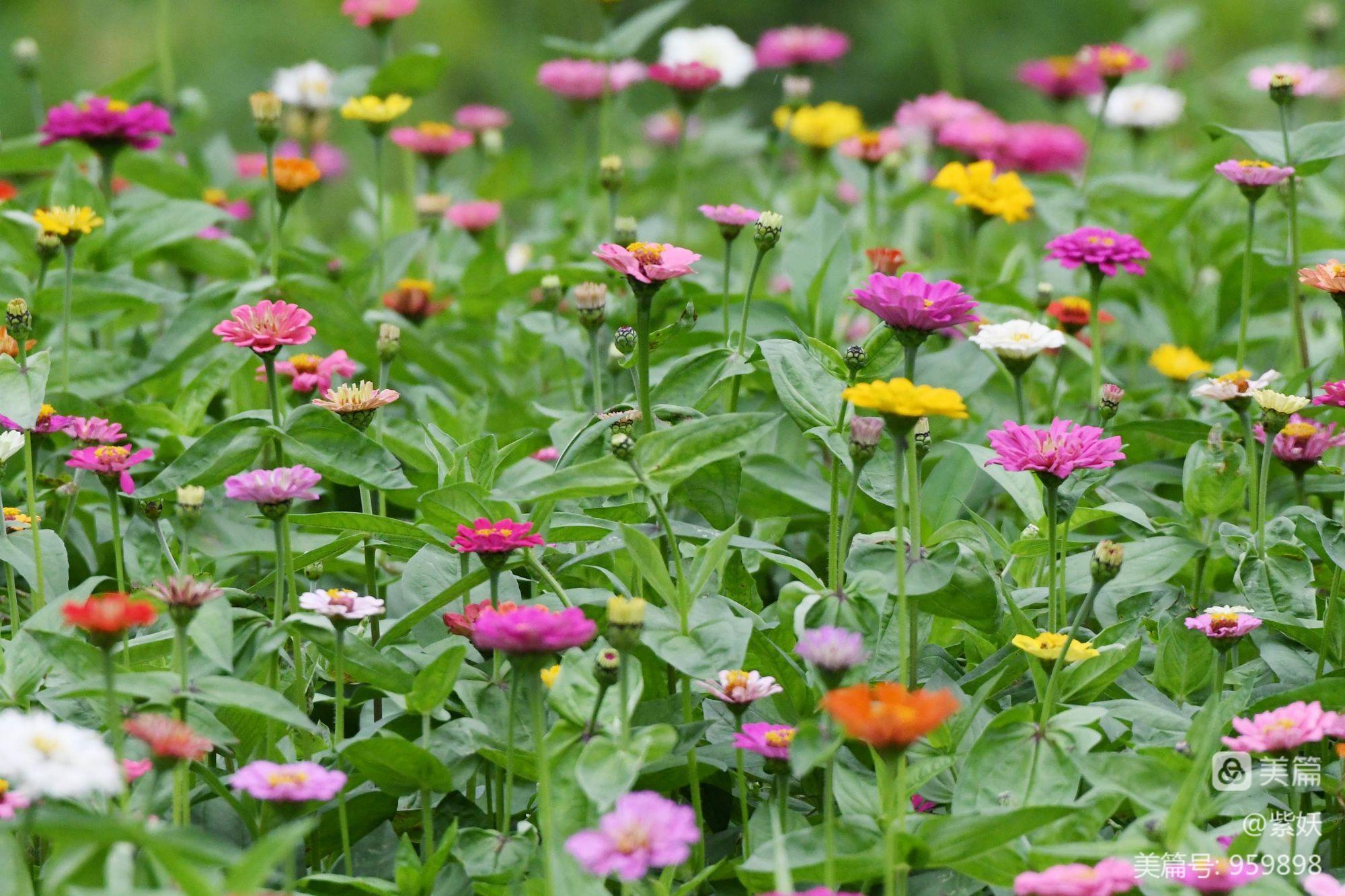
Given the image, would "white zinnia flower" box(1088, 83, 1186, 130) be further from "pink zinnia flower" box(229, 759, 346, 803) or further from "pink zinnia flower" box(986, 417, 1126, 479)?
"pink zinnia flower" box(229, 759, 346, 803)

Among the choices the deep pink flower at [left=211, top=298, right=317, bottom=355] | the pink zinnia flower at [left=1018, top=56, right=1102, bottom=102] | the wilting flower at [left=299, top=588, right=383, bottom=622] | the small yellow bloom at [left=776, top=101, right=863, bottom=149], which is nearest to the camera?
the wilting flower at [left=299, top=588, right=383, bottom=622]

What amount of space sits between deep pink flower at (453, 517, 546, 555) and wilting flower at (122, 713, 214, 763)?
9.7 inches

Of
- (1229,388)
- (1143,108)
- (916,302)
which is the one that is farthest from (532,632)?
(1143,108)

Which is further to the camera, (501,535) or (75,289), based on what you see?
(75,289)

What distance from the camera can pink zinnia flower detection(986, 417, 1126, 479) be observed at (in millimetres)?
1082

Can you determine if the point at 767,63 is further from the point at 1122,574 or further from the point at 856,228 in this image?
the point at 1122,574

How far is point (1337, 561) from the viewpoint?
1161mm

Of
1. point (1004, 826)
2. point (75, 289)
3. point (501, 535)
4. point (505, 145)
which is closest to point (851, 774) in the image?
point (1004, 826)

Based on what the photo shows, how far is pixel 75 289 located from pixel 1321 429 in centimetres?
131

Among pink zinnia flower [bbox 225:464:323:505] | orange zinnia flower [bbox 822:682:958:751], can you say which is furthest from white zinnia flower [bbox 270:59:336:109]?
orange zinnia flower [bbox 822:682:958:751]

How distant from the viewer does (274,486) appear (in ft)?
3.44

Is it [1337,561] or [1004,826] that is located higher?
[1337,561]

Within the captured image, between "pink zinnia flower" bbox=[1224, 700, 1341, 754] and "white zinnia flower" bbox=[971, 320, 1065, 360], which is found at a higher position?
"white zinnia flower" bbox=[971, 320, 1065, 360]

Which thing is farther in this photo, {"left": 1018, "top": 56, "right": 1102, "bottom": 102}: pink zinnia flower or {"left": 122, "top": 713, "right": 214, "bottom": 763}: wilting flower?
{"left": 1018, "top": 56, "right": 1102, "bottom": 102}: pink zinnia flower
